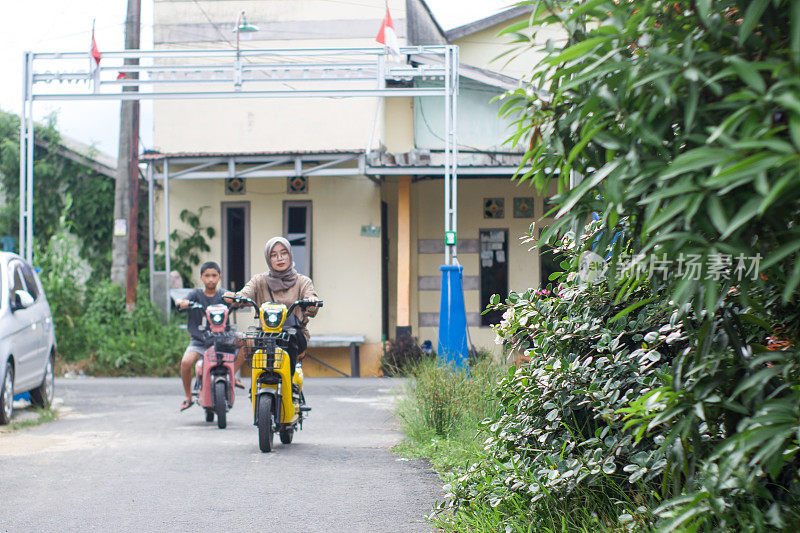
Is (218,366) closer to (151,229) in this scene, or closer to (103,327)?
(103,327)

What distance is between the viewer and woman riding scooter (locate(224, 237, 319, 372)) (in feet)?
26.8

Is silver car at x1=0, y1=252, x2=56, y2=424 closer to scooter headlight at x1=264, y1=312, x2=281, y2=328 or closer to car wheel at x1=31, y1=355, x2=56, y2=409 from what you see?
car wheel at x1=31, y1=355, x2=56, y2=409

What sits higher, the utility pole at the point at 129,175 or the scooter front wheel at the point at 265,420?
the utility pole at the point at 129,175

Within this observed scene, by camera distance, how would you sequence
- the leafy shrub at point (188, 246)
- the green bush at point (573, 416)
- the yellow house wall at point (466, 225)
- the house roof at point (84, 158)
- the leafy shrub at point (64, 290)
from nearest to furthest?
the green bush at point (573, 416)
the leafy shrub at point (64, 290)
the leafy shrub at point (188, 246)
the yellow house wall at point (466, 225)
the house roof at point (84, 158)

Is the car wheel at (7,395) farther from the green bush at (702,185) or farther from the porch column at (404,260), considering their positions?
the porch column at (404,260)

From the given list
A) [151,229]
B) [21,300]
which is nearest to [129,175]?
[151,229]

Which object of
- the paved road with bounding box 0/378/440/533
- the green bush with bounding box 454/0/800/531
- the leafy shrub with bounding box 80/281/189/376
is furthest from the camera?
the leafy shrub with bounding box 80/281/189/376

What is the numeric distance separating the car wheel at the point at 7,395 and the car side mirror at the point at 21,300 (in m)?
0.64

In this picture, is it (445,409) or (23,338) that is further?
(23,338)

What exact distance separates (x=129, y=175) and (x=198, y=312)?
806 cm

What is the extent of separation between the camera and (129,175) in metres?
17.3

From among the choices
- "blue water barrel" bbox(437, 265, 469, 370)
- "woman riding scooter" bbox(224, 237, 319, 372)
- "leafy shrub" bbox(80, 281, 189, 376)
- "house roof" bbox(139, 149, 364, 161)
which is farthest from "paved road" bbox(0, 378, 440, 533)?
"house roof" bbox(139, 149, 364, 161)

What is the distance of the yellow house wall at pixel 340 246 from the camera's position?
1791 cm

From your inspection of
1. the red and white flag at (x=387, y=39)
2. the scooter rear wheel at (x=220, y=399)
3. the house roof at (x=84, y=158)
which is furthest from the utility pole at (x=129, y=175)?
the scooter rear wheel at (x=220, y=399)
